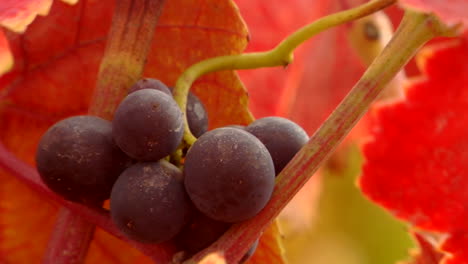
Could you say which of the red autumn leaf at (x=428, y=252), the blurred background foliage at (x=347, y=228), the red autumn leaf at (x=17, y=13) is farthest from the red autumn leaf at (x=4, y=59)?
the blurred background foliage at (x=347, y=228)

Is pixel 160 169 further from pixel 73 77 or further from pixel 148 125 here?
pixel 73 77

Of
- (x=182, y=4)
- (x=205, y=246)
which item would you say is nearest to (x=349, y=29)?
(x=182, y=4)

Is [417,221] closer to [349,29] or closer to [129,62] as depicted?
[349,29]

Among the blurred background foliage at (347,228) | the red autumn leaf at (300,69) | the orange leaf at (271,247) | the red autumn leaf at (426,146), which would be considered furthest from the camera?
the blurred background foliage at (347,228)

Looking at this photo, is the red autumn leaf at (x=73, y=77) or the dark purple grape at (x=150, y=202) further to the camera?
the red autumn leaf at (x=73, y=77)

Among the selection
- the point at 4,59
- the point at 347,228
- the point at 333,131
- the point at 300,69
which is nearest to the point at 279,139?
the point at 333,131

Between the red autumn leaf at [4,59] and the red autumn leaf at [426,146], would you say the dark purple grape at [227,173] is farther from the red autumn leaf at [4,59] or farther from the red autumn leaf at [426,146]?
the red autumn leaf at [426,146]

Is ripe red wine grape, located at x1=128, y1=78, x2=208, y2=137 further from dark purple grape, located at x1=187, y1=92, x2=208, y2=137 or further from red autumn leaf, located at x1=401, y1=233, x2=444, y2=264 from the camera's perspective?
red autumn leaf, located at x1=401, y1=233, x2=444, y2=264

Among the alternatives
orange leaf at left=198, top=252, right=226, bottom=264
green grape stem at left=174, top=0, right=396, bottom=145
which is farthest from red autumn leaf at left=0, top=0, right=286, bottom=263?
orange leaf at left=198, top=252, right=226, bottom=264
